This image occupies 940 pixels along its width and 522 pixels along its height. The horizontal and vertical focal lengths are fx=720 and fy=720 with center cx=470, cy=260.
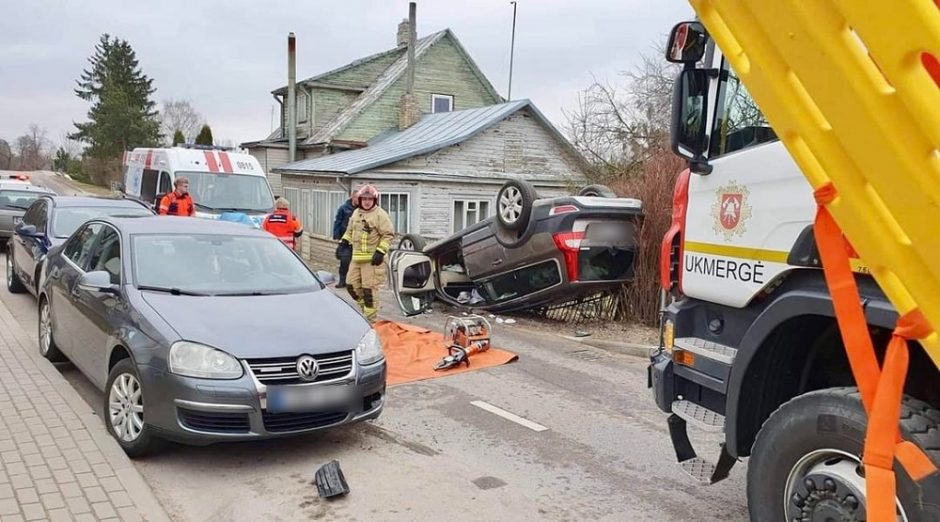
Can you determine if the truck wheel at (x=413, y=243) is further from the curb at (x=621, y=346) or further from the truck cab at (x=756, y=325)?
the truck cab at (x=756, y=325)

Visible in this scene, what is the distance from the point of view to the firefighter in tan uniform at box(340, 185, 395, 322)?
30.4ft

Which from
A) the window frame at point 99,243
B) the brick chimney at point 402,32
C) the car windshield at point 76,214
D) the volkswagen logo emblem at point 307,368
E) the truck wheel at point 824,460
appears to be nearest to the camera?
the truck wheel at point 824,460

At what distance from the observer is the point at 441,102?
Result: 1164 inches

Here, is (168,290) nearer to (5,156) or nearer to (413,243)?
(413,243)

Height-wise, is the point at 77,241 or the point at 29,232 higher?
the point at 77,241

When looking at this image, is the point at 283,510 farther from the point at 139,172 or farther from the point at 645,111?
the point at 645,111

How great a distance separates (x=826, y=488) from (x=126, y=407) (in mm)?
4056

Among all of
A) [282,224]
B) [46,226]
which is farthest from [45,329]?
[282,224]

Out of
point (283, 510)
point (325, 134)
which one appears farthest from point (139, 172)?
point (283, 510)

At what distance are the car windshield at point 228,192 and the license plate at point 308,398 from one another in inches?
431

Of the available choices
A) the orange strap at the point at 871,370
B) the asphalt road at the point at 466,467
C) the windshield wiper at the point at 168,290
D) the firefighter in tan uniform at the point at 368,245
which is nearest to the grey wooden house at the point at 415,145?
the firefighter in tan uniform at the point at 368,245

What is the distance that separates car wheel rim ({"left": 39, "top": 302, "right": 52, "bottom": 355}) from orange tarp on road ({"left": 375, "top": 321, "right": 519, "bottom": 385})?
3146 mm

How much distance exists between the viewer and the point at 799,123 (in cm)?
167

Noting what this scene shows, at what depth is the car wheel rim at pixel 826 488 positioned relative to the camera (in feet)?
8.10
